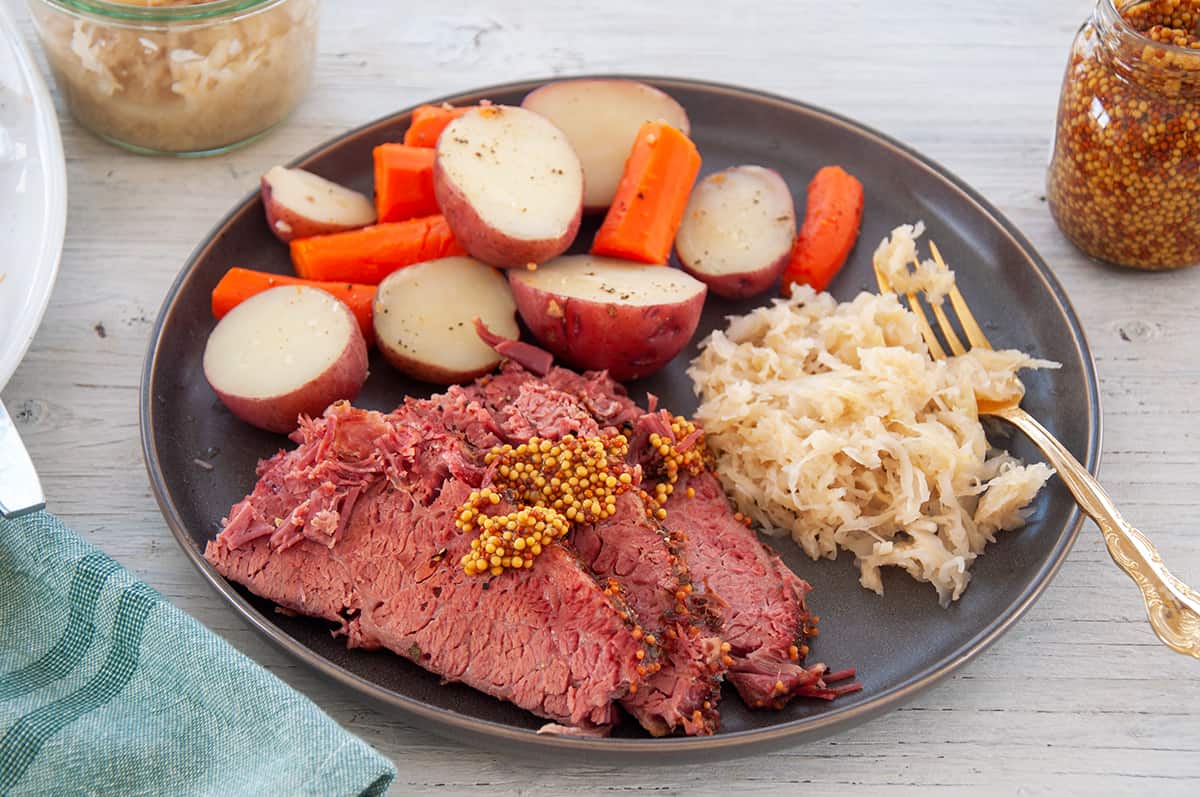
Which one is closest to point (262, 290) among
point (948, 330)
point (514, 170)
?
point (514, 170)

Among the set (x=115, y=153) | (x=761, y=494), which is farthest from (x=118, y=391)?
(x=761, y=494)

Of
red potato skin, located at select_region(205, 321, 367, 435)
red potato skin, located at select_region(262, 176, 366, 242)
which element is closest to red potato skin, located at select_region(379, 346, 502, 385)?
red potato skin, located at select_region(205, 321, 367, 435)

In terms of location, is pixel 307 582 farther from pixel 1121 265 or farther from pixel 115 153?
pixel 1121 265

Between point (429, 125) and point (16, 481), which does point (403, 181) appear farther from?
point (16, 481)

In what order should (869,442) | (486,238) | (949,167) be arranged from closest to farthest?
1. (869,442)
2. (486,238)
3. (949,167)

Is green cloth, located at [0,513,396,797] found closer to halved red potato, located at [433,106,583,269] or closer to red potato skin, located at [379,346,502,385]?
red potato skin, located at [379,346,502,385]

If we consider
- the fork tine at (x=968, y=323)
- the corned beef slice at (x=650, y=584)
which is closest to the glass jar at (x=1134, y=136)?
the fork tine at (x=968, y=323)

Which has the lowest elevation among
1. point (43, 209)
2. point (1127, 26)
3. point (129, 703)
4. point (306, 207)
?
point (129, 703)
